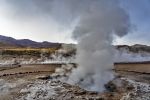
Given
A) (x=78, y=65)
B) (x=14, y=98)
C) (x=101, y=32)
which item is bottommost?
(x=14, y=98)

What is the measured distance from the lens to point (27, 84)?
69.6 ft

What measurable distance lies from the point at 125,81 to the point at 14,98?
8146mm

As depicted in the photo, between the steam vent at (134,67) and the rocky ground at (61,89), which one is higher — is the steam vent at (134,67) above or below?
above

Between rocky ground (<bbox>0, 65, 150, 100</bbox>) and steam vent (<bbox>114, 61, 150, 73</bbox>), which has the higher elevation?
steam vent (<bbox>114, 61, 150, 73</bbox>)

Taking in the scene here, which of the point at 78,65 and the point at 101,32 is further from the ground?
the point at 101,32

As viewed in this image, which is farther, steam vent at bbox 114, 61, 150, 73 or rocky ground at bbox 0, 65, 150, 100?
steam vent at bbox 114, 61, 150, 73

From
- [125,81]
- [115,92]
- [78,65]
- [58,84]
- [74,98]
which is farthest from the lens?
[78,65]

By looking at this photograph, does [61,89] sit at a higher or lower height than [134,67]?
lower

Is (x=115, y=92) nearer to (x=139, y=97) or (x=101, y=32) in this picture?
(x=139, y=97)

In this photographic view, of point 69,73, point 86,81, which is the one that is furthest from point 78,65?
point 86,81

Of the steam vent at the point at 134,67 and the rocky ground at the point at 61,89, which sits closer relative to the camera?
the rocky ground at the point at 61,89

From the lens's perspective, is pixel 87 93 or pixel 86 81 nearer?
pixel 87 93

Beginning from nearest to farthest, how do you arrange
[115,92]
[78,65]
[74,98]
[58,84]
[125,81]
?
[74,98] → [115,92] → [58,84] → [125,81] → [78,65]

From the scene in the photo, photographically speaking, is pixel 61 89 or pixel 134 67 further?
pixel 134 67
